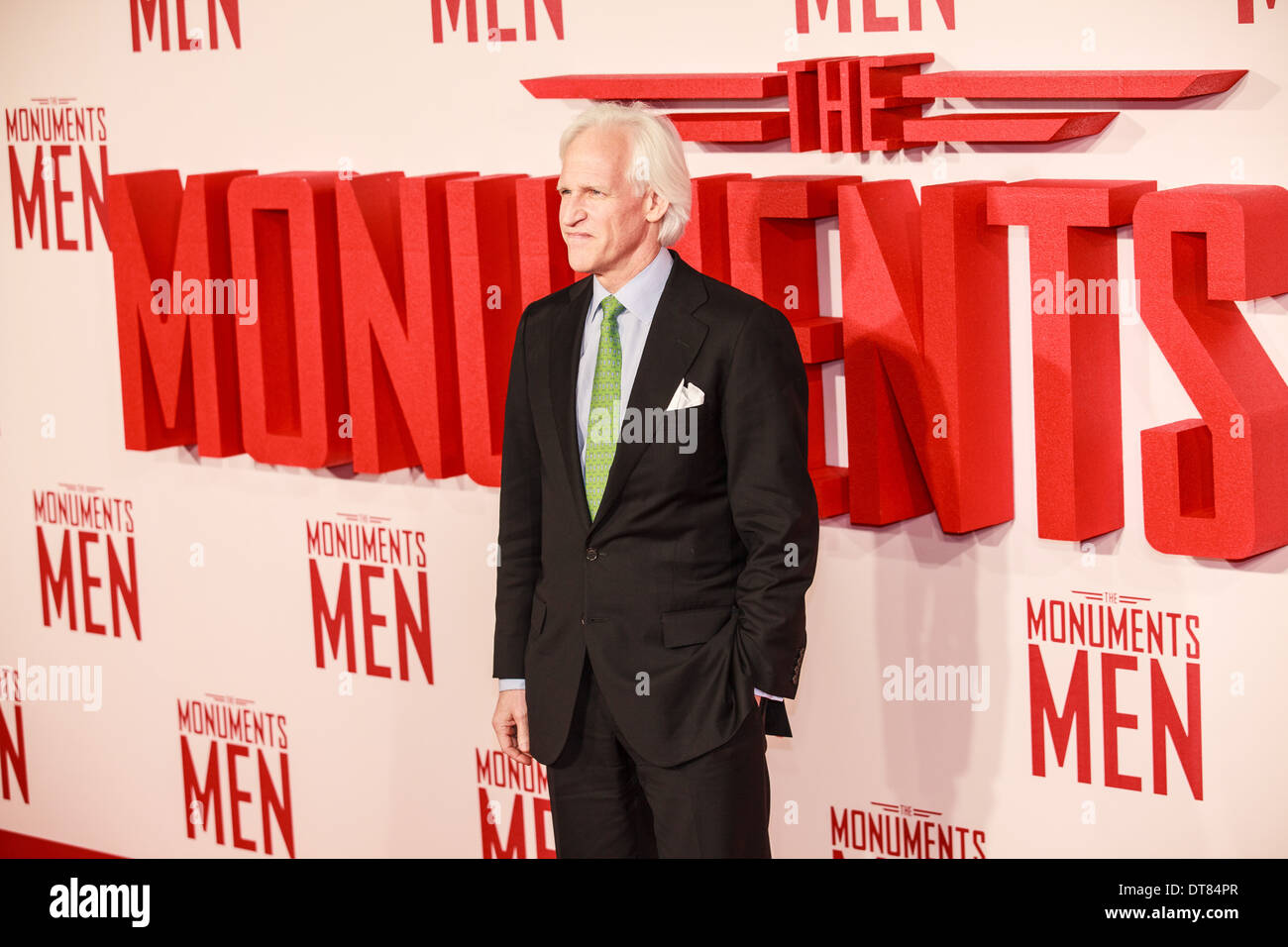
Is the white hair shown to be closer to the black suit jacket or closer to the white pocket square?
the black suit jacket

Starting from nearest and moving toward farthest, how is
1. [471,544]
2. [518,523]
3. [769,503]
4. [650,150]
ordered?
[769,503]
[650,150]
[518,523]
[471,544]

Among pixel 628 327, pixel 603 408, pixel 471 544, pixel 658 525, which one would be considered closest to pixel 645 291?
pixel 628 327

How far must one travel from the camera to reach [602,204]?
2.75 meters

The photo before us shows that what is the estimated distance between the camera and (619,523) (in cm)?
275

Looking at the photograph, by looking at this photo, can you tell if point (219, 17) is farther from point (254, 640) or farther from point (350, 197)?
point (254, 640)

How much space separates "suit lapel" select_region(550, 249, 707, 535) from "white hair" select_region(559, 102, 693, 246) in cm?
11

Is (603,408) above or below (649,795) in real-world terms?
above

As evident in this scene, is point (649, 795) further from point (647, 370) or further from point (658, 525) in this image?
point (647, 370)

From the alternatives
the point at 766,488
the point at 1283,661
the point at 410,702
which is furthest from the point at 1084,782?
the point at 410,702

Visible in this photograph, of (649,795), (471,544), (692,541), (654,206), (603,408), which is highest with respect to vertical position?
(654,206)

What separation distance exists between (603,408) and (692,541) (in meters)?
0.27

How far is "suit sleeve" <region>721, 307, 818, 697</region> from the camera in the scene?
266 cm

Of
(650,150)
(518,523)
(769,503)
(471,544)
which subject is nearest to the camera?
(769,503)

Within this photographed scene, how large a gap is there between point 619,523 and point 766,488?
25cm
